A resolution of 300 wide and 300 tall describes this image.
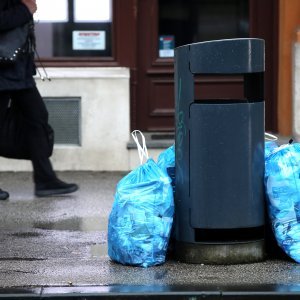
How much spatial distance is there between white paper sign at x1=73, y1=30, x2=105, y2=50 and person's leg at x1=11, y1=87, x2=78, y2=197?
5.78 feet

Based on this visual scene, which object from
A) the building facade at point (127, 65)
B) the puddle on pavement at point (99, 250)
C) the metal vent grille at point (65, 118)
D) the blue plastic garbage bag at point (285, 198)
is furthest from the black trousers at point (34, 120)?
the blue plastic garbage bag at point (285, 198)

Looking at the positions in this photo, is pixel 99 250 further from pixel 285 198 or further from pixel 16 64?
pixel 16 64

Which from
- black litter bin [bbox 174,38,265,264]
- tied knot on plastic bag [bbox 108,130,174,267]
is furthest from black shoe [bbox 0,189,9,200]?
black litter bin [bbox 174,38,265,264]

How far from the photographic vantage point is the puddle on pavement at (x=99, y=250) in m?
6.50

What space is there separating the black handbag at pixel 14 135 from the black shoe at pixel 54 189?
0.33 metres

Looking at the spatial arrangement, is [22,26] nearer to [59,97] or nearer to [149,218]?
[59,97]

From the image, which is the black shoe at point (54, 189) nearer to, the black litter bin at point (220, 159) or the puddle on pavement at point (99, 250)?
the puddle on pavement at point (99, 250)

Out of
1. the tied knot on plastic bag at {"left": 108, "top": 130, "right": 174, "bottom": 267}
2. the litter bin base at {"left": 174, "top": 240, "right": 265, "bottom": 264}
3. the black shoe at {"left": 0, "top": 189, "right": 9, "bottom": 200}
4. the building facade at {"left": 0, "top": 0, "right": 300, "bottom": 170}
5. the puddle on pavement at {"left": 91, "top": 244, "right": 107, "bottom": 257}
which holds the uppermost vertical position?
the building facade at {"left": 0, "top": 0, "right": 300, "bottom": 170}

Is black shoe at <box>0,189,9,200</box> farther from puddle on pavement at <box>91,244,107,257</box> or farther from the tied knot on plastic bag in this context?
the tied knot on plastic bag

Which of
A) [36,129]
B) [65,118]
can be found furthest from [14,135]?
[65,118]

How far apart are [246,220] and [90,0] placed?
445 cm

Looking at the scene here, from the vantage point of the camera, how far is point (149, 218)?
5.97 meters

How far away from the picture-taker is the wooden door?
32.8 ft

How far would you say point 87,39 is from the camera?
984cm
